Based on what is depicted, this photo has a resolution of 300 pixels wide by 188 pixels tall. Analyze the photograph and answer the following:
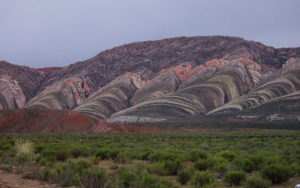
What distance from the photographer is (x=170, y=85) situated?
10544cm

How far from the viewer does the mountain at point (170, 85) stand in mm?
79938

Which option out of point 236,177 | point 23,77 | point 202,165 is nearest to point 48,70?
point 23,77

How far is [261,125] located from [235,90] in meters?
28.1

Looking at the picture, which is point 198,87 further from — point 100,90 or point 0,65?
point 0,65

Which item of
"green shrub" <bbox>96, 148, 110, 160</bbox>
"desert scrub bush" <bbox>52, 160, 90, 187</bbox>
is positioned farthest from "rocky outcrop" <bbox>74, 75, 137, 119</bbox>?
"desert scrub bush" <bbox>52, 160, 90, 187</bbox>

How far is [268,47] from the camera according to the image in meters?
120

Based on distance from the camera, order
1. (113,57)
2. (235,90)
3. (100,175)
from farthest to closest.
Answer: (113,57), (235,90), (100,175)

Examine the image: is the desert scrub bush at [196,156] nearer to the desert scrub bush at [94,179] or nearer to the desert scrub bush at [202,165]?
the desert scrub bush at [202,165]

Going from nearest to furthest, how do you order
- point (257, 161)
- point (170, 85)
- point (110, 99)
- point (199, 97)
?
point (257, 161) < point (199, 97) < point (110, 99) < point (170, 85)

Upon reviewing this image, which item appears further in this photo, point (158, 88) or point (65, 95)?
point (65, 95)

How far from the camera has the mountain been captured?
79.9m

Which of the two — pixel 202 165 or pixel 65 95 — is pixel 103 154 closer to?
pixel 202 165

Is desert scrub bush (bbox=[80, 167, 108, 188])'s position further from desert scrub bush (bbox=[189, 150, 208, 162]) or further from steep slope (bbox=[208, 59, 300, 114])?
steep slope (bbox=[208, 59, 300, 114])

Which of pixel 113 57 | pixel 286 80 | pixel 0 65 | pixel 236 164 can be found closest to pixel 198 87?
pixel 286 80
